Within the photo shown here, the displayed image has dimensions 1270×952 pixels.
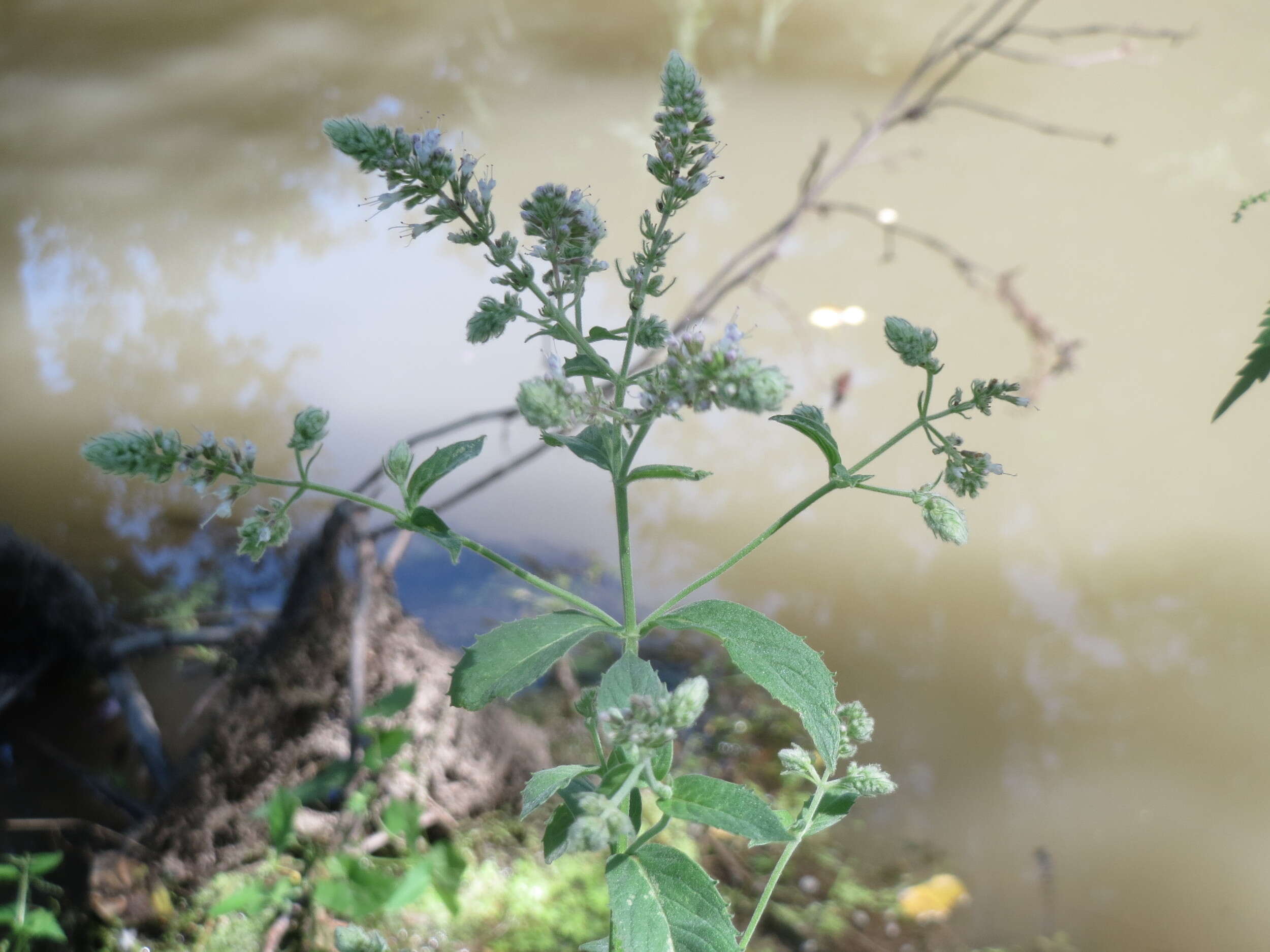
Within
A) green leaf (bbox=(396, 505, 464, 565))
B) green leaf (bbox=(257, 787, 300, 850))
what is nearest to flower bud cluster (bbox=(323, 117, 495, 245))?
green leaf (bbox=(396, 505, 464, 565))

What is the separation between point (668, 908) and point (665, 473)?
17 cm

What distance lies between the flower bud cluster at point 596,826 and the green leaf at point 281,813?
1.83 feet

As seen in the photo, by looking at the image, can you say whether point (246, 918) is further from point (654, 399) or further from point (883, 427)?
point (883, 427)

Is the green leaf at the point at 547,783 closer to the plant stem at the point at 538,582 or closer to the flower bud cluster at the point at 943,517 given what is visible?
the plant stem at the point at 538,582

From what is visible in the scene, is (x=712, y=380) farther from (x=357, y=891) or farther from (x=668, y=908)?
(x=357, y=891)

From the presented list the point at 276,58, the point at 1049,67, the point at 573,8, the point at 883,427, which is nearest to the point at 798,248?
the point at 883,427

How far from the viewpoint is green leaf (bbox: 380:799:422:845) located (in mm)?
736

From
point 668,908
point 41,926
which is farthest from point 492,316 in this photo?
point 41,926

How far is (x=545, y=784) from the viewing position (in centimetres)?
36

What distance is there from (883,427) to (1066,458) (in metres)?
0.30

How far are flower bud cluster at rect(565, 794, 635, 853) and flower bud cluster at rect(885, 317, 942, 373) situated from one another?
0.80 feet

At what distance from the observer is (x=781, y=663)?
0.37 m

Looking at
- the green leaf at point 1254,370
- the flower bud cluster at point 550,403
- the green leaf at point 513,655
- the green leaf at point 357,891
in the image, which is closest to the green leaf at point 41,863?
the green leaf at point 357,891

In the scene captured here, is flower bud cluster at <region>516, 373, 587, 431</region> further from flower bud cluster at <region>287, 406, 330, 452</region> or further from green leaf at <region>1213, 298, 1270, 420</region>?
green leaf at <region>1213, 298, 1270, 420</region>
